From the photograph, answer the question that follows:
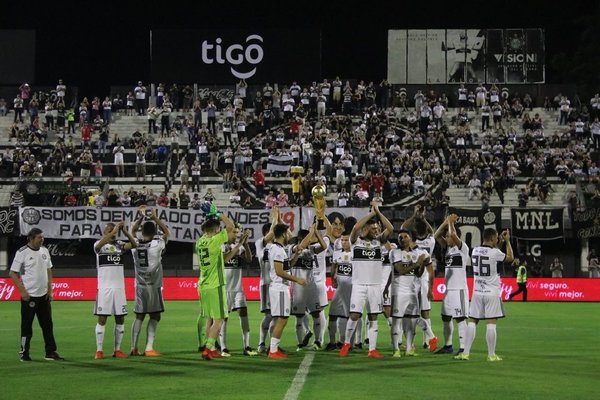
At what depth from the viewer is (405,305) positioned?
61.2ft

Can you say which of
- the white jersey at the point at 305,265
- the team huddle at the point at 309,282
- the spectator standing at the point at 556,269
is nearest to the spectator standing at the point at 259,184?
the spectator standing at the point at 556,269

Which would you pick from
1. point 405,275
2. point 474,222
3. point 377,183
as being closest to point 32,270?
point 405,275

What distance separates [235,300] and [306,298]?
52.6 inches

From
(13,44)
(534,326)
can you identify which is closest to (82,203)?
(13,44)

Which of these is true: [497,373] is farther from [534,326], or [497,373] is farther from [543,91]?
[543,91]

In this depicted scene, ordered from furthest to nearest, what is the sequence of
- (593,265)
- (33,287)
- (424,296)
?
(593,265)
(424,296)
(33,287)

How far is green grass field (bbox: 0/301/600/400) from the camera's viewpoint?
1430cm

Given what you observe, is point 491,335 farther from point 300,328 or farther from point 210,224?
point 210,224

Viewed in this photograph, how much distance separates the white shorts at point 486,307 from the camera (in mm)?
18188

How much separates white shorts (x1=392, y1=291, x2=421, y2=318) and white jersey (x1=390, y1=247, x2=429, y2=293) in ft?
0.34

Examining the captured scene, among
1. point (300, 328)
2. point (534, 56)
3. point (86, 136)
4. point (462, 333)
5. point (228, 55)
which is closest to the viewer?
point (462, 333)

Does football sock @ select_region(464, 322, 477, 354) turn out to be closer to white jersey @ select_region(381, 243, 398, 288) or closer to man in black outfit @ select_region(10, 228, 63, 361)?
white jersey @ select_region(381, 243, 398, 288)

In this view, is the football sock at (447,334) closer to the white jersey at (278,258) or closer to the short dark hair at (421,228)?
the short dark hair at (421,228)

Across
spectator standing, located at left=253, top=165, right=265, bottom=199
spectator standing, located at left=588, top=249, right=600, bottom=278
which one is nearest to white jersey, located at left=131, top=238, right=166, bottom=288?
spectator standing, located at left=253, top=165, right=265, bottom=199
